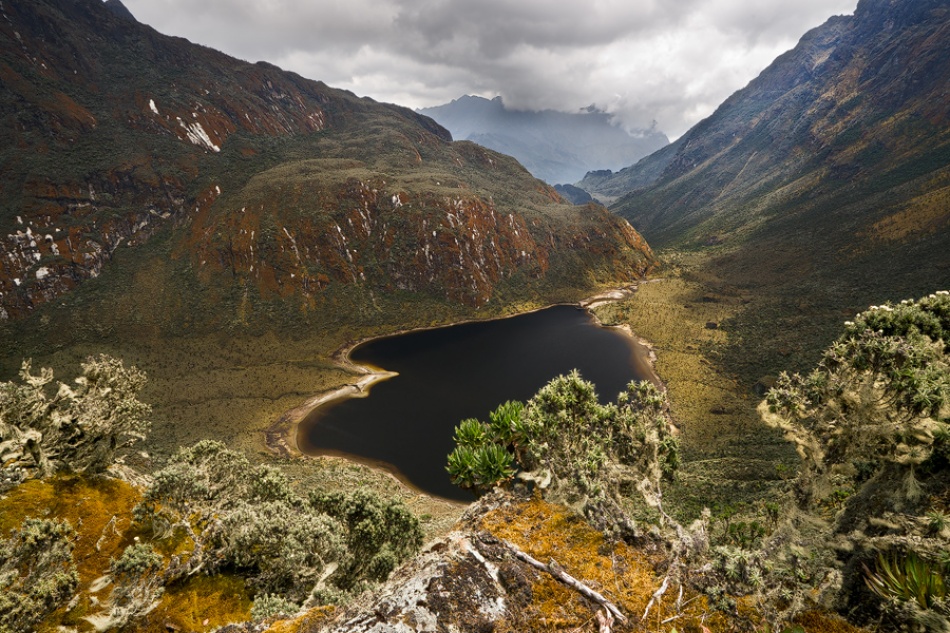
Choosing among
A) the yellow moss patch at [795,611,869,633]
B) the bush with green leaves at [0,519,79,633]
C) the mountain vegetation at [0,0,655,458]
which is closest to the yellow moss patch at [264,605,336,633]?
the bush with green leaves at [0,519,79,633]

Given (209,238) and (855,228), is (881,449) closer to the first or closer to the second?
(209,238)

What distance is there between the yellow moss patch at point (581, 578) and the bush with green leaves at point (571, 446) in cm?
189

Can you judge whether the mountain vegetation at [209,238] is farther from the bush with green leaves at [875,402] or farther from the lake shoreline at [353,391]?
the bush with green leaves at [875,402]

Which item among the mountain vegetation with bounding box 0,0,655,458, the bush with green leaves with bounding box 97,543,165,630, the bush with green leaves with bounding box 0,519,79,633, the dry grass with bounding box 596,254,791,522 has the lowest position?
the dry grass with bounding box 596,254,791,522

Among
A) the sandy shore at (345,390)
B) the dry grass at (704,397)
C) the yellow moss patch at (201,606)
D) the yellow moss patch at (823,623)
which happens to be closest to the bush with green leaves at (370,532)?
the yellow moss patch at (201,606)

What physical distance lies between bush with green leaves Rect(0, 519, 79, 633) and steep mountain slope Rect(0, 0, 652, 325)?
95.1 m

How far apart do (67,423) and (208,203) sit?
4653 inches

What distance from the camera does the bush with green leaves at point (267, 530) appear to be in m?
17.8

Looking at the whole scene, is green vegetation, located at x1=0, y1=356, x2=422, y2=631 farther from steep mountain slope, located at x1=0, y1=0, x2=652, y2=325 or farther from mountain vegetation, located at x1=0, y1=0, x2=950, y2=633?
steep mountain slope, located at x1=0, y1=0, x2=652, y2=325

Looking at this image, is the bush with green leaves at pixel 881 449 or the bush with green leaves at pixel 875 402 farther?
the bush with green leaves at pixel 875 402

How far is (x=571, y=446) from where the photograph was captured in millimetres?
18906

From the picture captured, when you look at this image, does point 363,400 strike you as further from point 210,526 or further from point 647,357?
point 647,357

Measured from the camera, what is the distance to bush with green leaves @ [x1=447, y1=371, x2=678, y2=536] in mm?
17125

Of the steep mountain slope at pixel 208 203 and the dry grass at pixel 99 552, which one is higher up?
the steep mountain slope at pixel 208 203
